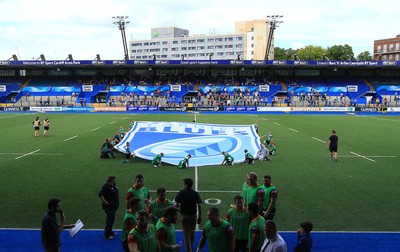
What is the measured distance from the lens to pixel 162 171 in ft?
56.8

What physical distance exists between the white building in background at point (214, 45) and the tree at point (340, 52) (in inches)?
901

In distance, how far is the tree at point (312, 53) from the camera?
406ft

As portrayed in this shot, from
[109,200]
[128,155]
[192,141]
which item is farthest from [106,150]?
[109,200]

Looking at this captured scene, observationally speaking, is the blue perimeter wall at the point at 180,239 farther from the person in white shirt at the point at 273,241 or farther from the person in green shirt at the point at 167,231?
the person in white shirt at the point at 273,241

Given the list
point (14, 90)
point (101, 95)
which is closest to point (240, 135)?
point (101, 95)

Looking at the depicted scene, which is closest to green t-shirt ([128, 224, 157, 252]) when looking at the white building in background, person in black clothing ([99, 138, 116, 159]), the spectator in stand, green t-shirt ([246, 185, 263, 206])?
the spectator in stand

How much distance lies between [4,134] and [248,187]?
27.4m

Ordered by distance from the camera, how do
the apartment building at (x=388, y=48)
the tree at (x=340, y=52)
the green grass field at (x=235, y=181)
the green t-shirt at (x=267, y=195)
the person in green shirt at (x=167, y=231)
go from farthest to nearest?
the tree at (x=340, y=52) → the apartment building at (x=388, y=48) → the green grass field at (x=235, y=181) → the green t-shirt at (x=267, y=195) → the person in green shirt at (x=167, y=231)

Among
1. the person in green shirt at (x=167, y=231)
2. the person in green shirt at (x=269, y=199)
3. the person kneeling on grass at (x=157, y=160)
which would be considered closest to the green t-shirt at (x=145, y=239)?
the person in green shirt at (x=167, y=231)

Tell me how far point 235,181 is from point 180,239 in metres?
6.35

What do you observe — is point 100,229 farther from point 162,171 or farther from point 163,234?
point 162,171

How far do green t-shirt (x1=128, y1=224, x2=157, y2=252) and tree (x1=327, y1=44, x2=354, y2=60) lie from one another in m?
126

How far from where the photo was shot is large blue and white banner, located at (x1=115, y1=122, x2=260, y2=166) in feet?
64.5

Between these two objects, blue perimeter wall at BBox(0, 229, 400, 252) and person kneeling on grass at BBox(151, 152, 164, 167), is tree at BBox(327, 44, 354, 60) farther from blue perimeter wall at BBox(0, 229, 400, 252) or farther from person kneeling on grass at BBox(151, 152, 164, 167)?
blue perimeter wall at BBox(0, 229, 400, 252)
